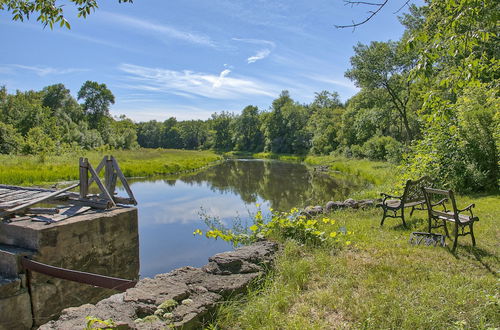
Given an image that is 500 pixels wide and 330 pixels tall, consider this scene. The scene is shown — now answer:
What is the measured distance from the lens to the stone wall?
2.87 metres

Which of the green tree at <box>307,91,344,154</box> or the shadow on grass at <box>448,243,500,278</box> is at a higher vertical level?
the green tree at <box>307,91,344,154</box>

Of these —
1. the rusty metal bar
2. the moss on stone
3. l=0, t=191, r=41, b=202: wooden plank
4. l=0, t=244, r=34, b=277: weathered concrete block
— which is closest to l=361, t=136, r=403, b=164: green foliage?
l=0, t=191, r=41, b=202: wooden plank

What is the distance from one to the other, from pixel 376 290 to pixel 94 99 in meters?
85.5

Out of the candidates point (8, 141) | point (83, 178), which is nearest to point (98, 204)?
point (83, 178)

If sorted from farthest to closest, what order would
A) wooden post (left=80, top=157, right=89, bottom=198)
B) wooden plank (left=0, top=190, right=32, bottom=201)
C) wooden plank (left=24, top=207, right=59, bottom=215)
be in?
1. wooden post (left=80, top=157, right=89, bottom=198)
2. wooden plank (left=0, top=190, right=32, bottom=201)
3. wooden plank (left=24, top=207, right=59, bottom=215)

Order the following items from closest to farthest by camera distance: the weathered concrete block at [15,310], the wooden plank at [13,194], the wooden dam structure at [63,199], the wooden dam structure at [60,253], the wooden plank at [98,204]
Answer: the weathered concrete block at [15,310] → the wooden dam structure at [60,253] → the wooden dam structure at [63,199] → the wooden plank at [98,204] → the wooden plank at [13,194]

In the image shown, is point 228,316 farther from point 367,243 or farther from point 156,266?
point 156,266

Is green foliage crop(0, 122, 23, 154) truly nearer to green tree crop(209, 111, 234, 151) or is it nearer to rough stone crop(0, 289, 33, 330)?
rough stone crop(0, 289, 33, 330)

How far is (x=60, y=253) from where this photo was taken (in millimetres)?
5805

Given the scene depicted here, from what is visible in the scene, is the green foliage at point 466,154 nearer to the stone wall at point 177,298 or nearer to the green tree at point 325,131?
the stone wall at point 177,298

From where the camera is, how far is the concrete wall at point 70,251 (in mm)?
5422

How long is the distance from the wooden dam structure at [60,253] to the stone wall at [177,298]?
1.16m

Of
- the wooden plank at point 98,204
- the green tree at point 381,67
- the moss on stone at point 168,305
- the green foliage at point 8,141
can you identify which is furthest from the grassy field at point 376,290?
the green foliage at point 8,141

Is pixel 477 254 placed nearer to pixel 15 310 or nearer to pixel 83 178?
pixel 15 310
